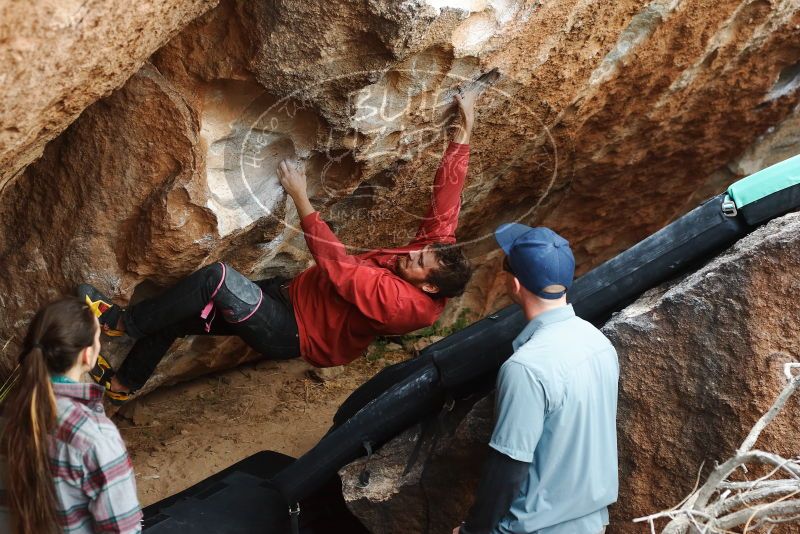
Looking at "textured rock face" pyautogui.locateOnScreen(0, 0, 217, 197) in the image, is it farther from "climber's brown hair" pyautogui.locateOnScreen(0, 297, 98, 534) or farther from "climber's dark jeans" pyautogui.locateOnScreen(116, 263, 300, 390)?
"climber's dark jeans" pyautogui.locateOnScreen(116, 263, 300, 390)

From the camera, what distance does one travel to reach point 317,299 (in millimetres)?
3779

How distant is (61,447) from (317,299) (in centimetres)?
→ 160

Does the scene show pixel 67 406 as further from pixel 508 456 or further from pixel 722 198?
pixel 722 198

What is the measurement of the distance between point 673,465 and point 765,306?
622 mm

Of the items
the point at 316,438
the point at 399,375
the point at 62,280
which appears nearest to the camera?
the point at 62,280

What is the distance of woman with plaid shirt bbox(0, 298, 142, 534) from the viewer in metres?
2.31

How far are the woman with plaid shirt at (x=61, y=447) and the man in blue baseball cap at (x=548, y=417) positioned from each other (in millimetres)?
1032

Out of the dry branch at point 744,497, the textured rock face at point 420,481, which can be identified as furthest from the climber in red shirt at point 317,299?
the dry branch at point 744,497

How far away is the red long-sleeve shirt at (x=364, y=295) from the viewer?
3508 millimetres

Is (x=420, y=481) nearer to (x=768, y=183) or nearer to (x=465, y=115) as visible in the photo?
(x=465, y=115)

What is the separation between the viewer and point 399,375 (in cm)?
390

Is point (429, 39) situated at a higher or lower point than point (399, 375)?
higher

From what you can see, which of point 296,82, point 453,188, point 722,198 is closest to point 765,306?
point 722,198

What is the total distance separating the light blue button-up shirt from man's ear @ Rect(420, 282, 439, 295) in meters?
1.05
